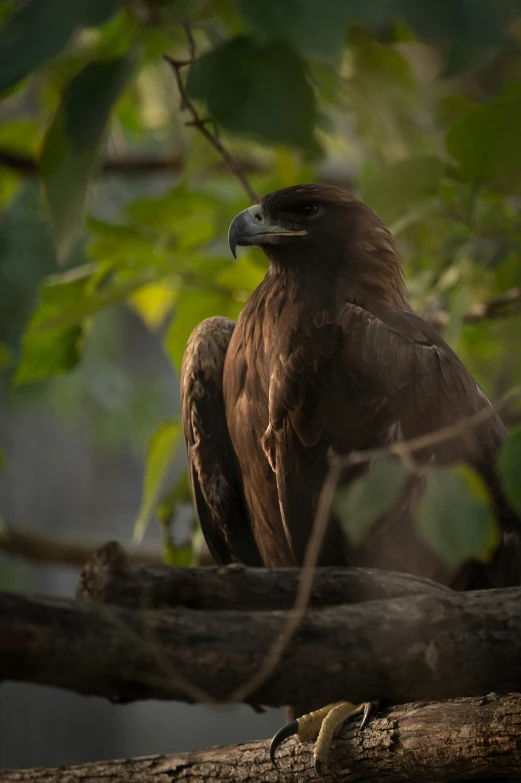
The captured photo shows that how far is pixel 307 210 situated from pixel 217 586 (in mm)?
1448

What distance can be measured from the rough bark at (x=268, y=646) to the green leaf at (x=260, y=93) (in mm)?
793

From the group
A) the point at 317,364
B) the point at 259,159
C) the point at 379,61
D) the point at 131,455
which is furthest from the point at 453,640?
the point at 131,455

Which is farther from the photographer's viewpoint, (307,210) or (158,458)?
(158,458)

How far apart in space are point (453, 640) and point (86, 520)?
38.1 ft

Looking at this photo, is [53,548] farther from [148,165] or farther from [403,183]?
[403,183]

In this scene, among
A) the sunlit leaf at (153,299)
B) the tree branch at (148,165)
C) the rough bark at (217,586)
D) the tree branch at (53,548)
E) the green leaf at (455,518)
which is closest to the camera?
the green leaf at (455,518)

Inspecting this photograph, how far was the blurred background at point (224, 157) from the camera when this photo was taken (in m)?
1.22

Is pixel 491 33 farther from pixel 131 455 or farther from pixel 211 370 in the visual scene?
pixel 131 455

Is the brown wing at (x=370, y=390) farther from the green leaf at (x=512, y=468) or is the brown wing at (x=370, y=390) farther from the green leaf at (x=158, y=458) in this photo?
the green leaf at (x=512, y=468)

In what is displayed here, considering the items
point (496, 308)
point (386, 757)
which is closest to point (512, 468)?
point (386, 757)

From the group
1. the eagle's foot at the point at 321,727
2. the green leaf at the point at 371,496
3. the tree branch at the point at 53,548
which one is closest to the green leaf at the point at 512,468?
the green leaf at the point at 371,496

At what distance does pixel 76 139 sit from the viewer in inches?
56.8

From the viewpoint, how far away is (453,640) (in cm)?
128

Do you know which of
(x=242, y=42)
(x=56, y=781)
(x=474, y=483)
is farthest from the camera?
(x=56, y=781)
